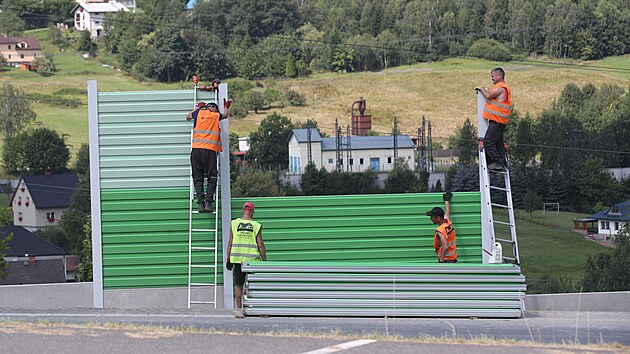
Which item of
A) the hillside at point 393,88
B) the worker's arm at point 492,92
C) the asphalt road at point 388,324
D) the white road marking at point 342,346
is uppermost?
the hillside at point 393,88

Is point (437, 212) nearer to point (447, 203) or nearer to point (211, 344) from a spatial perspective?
point (447, 203)

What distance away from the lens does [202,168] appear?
16.2m

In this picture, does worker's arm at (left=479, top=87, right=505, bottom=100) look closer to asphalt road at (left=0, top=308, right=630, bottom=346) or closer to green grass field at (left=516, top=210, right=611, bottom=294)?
asphalt road at (left=0, top=308, right=630, bottom=346)

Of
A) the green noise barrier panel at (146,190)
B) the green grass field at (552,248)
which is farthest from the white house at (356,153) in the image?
the green noise barrier panel at (146,190)

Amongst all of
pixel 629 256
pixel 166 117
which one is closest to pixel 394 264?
pixel 166 117

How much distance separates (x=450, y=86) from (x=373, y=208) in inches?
6642

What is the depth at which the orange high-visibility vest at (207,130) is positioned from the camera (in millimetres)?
16047

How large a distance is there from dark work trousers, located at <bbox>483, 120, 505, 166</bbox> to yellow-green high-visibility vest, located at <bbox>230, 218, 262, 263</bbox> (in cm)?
382

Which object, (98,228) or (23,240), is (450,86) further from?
(98,228)

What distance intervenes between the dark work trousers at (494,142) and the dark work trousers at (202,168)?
13.9 feet

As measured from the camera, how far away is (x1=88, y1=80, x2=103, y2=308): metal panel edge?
16594 mm

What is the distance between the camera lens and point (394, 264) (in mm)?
14375

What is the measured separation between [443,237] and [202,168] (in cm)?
386

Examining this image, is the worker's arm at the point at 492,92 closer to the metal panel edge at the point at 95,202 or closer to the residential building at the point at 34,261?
the metal panel edge at the point at 95,202
